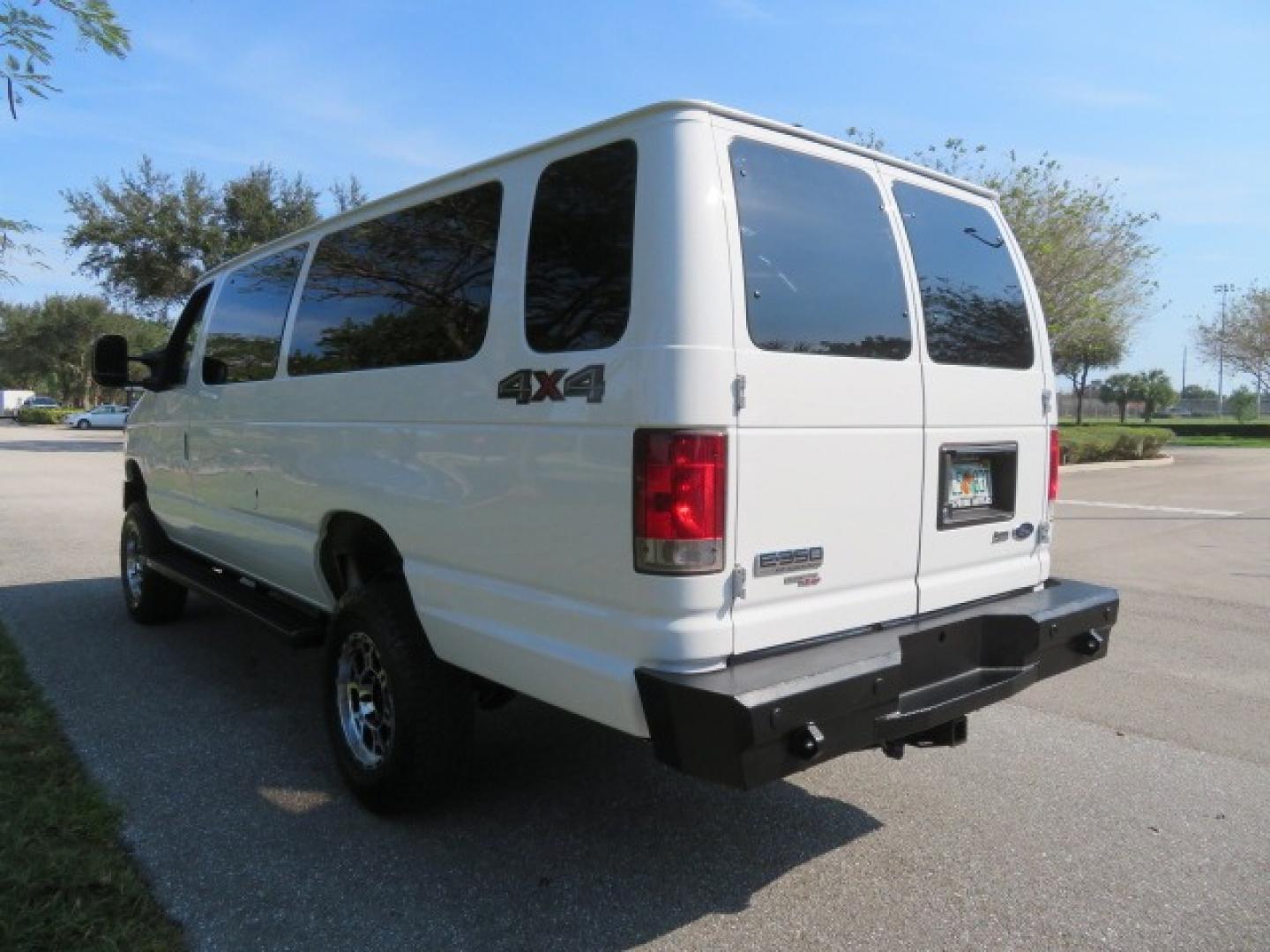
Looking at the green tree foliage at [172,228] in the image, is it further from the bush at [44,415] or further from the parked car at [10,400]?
the parked car at [10,400]

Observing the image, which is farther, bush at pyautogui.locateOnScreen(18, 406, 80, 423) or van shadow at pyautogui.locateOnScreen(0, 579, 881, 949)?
Answer: bush at pyautogui.locateOnScreen(18, 406, 80, 423)

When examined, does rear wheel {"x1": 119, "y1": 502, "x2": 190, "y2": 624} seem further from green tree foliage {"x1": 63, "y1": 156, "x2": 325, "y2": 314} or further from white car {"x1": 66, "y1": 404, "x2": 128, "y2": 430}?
white car {"x1": 66, "y1": 404, "x2": 128, "y2": 430}

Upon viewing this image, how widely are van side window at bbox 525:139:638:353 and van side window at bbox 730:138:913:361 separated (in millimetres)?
349

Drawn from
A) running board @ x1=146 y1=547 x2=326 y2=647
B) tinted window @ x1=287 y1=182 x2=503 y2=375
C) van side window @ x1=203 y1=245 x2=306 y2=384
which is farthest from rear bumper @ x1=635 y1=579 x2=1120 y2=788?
van side window @ x1=203 y1=245 x2=306 y2=384

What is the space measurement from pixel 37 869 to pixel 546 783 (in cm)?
180

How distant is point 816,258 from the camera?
2928 millimetres

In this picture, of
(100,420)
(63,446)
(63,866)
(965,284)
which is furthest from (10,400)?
(965,284)

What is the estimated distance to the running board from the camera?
4.11 m

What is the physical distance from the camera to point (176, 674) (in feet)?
17.3

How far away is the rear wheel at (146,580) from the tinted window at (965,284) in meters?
5.13

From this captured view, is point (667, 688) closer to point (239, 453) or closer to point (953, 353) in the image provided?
point (953, 353)

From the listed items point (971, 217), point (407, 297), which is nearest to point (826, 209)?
point (971, 217)

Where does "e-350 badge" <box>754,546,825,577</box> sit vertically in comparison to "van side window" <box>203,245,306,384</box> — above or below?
below

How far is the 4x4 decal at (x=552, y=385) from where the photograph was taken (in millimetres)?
2641
